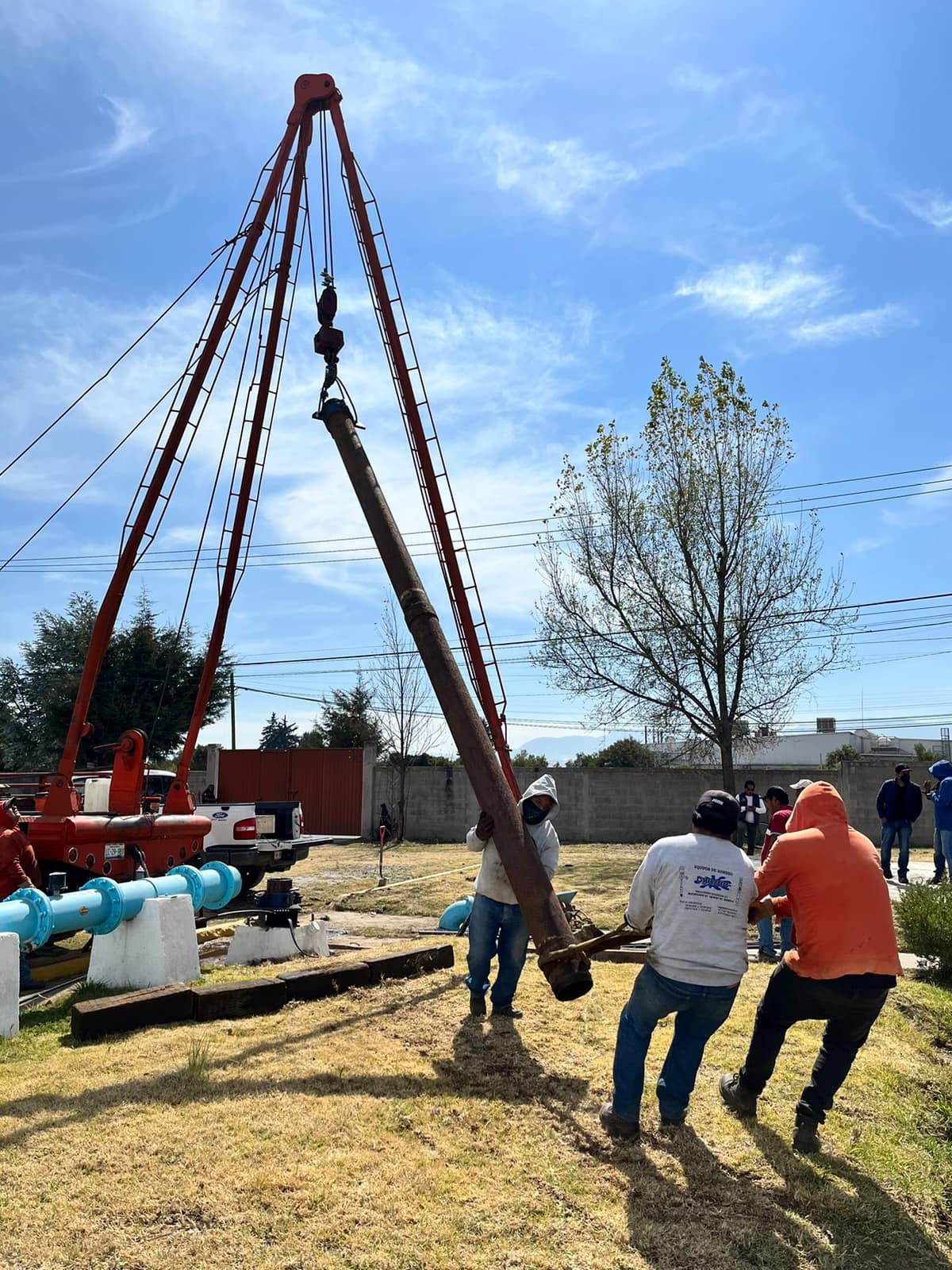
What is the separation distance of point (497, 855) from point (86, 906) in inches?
134

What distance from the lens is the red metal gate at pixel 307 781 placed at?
26703mm

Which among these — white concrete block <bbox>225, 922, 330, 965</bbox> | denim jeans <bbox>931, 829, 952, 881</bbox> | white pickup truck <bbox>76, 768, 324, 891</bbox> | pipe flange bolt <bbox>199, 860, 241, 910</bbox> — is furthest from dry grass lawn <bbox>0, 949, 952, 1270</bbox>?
denim jeans <bbox>931, 829, 952, 881</bbox>

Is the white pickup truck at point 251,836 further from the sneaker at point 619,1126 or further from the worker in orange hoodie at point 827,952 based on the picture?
the worker in orange hoodie at point 827,952

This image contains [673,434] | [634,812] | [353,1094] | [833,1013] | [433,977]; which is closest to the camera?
[833,1013]

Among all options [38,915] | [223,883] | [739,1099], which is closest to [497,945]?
[739,1099]

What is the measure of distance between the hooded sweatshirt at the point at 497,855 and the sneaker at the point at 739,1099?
1.77 metres

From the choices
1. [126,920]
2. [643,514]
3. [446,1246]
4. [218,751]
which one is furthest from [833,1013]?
[218,751]

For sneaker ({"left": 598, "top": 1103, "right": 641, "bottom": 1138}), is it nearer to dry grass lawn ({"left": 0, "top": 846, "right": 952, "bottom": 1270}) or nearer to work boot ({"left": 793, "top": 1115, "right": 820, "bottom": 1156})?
dry grass lawn ({"left": 0, "top": 846, "right": 952, "bottom": 1270})

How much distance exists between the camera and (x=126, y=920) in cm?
762

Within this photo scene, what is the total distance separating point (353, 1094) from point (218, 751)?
79.2ft

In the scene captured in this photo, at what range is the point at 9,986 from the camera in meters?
6.37

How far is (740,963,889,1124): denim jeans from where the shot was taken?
14.4 ft

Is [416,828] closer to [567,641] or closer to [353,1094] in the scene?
[567,641]

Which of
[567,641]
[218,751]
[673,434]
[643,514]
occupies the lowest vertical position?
[218,751]
